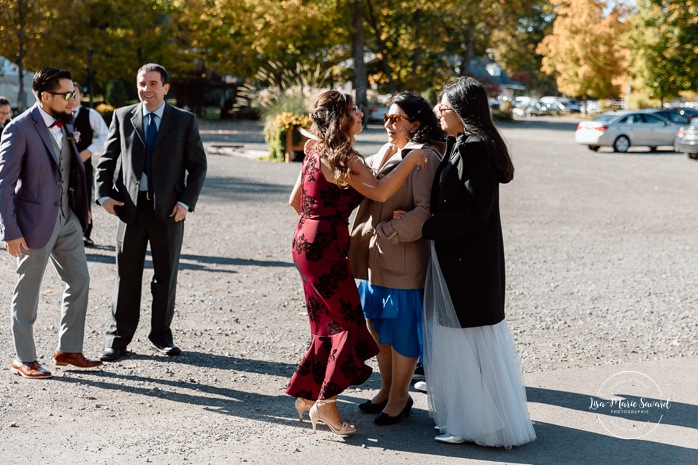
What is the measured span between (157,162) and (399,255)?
6.90ft

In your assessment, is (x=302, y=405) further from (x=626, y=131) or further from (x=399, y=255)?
(x=626, y=131)

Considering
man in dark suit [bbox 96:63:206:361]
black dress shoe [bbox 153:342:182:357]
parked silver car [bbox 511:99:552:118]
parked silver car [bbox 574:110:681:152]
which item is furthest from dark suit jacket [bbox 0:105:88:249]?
parked silver car [bbox 511:99:552:118]

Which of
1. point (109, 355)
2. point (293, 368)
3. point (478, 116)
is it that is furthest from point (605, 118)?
point (478, 116)

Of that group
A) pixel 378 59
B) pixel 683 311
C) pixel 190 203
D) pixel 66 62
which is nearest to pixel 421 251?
pixel 190 203

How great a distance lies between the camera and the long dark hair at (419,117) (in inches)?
201

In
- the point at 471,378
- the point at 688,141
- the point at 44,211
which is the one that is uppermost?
the point at 44,211

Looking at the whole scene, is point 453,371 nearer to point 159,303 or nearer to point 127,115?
point 159,303

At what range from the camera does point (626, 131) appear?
Answer: 29672 millimetres

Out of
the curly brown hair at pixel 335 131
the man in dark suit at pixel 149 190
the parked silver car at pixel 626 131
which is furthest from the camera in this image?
the parked silver car at pixel 626 131

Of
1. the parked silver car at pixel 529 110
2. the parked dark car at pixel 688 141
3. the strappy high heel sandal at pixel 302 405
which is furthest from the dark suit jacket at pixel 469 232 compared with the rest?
the parked silver car at pixel 529 110

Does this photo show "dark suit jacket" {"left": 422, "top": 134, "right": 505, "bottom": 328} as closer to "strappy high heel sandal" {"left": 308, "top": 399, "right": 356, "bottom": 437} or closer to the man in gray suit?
"strappy high heel sandal" {"left": 308, "top": 399, "right": 356, "bottom": 437}

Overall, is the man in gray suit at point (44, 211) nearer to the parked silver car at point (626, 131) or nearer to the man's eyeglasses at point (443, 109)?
the man's eyeglasses at point (443, 109)

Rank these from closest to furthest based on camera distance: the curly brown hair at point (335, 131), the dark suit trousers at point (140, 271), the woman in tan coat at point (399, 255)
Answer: the curly brown hair at point (335, 131)
the woman in tan coat at point (399, 255)
the dark suit trousers at point (140, 271)

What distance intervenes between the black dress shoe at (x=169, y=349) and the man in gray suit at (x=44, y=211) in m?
0.52
